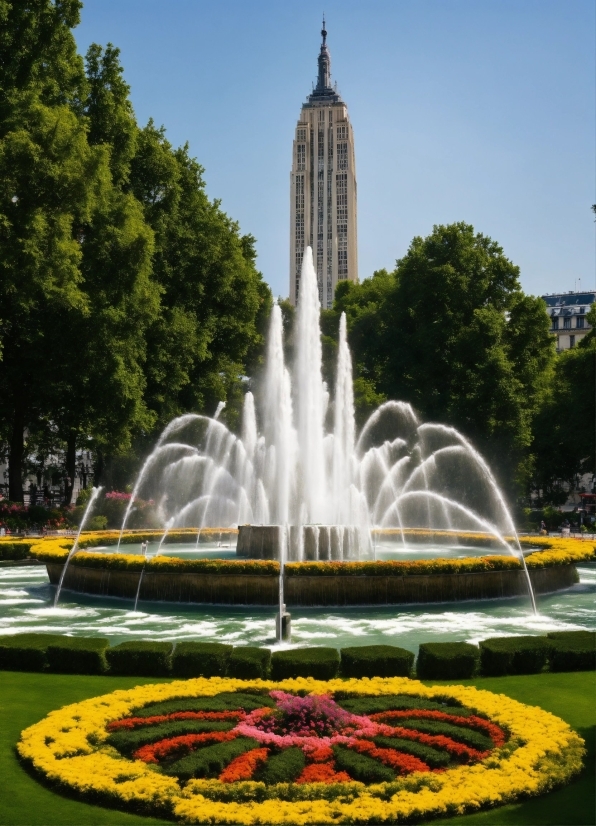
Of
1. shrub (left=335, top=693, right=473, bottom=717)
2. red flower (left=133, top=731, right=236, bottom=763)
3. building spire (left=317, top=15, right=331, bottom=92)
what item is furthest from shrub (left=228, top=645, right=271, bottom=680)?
building spire (left=317, top=15, right=331, bottom=92)

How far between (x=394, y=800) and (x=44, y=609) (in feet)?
44.6

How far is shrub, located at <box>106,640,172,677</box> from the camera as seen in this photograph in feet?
39.5

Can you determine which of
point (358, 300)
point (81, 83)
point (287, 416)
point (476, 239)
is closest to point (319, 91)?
point (358, 300)

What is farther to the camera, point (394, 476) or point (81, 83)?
point (394, 476)

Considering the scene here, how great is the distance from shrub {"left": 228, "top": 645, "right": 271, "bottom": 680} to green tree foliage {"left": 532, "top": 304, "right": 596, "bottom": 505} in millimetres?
27488

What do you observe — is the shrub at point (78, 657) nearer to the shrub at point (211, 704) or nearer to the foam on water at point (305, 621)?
the shrub at point (211, 704)

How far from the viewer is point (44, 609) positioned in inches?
755

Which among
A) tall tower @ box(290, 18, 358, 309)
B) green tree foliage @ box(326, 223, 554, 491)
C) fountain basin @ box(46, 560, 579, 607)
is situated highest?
tall tower @ box(290, 18, 358, 309)

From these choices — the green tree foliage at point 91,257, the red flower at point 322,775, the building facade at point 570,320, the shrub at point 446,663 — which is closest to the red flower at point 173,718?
the red flower at point 322,775

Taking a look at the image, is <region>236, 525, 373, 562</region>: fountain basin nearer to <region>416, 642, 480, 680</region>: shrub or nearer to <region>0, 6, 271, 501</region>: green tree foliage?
<region>416, 642, 480, 680</region>: shrub

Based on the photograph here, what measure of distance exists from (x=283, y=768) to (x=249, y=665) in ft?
12.7

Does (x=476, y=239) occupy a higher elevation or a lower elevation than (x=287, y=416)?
higher

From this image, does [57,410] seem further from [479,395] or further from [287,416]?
[479,395]

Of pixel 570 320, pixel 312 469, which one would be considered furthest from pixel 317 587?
pixel 570 320
